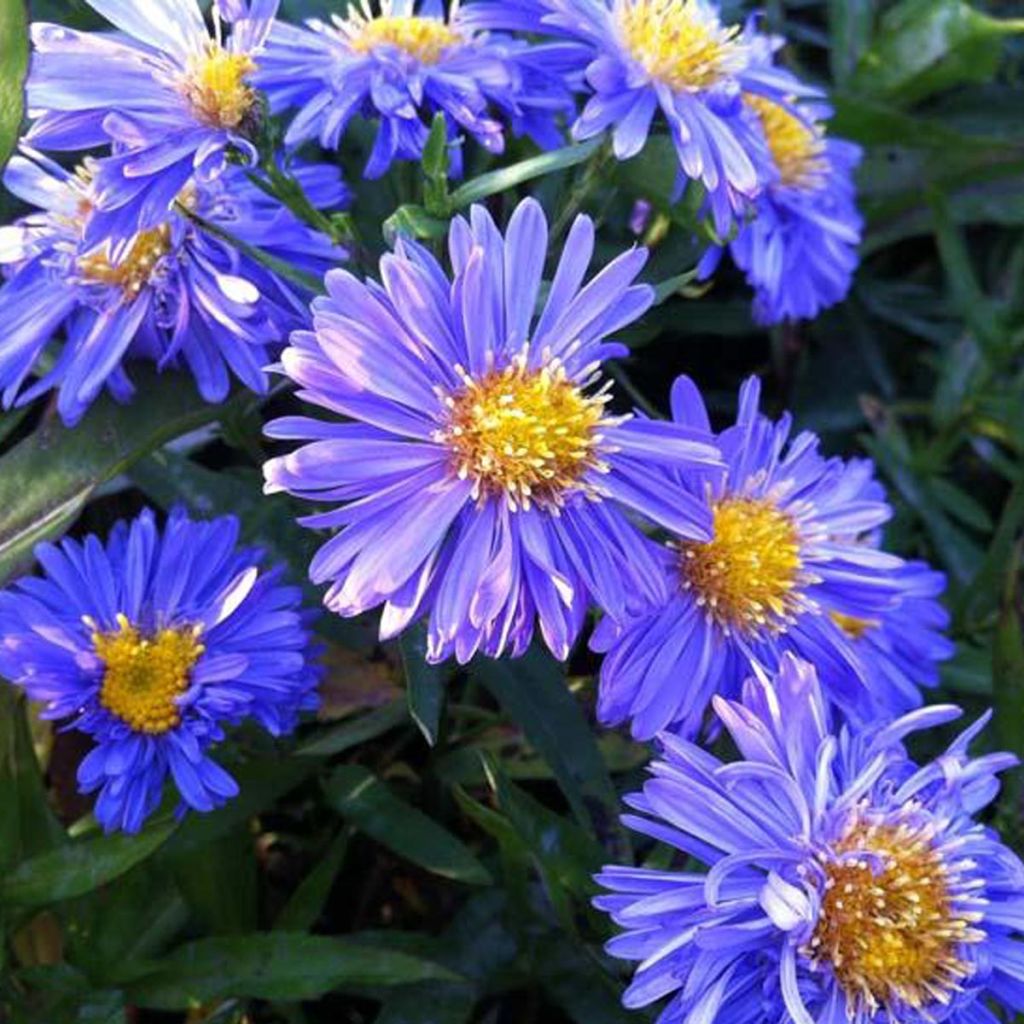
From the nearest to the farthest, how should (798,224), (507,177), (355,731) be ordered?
(507,177), (355,731), (798,224)

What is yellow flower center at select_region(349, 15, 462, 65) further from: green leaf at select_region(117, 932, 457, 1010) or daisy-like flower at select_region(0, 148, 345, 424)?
green leaf at select_region(117, 932, 457, 1010)

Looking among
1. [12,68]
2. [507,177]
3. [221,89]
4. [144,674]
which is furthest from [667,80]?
[144,674]

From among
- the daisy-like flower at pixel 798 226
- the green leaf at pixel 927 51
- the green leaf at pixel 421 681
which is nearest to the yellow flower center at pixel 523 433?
the green leaf at pixel 421 681

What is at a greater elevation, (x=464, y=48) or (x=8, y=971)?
(x=464, y=48)

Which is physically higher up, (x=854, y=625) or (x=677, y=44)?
(x=677, y=44)

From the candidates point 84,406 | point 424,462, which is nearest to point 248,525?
point 84,406

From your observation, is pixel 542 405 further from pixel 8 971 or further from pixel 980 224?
pixel 980 224

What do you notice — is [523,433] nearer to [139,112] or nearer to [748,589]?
[748,589]
